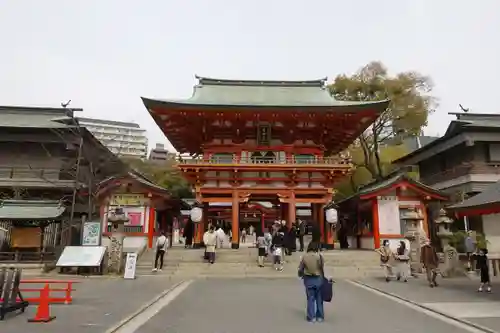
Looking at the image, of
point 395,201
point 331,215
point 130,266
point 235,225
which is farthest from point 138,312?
point 395,201

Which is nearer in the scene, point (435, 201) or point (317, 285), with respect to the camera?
point (317, 285)

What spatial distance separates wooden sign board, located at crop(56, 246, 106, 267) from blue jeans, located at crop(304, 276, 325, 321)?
10605mm

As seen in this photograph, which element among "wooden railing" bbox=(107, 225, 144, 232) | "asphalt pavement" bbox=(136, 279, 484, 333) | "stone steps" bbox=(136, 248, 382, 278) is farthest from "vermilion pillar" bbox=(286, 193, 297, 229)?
"asphalt pavement" bbox=(136, 279, 484, 333)

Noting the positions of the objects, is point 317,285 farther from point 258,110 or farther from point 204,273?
point 258,110

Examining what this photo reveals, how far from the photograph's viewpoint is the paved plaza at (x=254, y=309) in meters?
7.54

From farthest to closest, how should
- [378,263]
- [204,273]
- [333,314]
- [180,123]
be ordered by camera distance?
[180,123], [378,263], [204,273], [333,314]

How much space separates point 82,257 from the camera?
1605cm

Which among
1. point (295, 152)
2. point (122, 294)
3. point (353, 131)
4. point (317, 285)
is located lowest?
point (122, 294)

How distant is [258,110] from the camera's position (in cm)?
2434

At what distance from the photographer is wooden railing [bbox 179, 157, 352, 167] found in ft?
80.3

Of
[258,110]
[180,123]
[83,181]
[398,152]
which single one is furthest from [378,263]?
[398,152]

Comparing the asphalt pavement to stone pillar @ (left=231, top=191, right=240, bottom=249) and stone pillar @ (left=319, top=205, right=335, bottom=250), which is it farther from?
stone pillar @ (left=319, top=205, right=335, bottom=250)

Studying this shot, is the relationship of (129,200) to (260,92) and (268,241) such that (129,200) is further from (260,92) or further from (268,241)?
(260,92)

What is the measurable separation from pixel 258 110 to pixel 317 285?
17330mm
